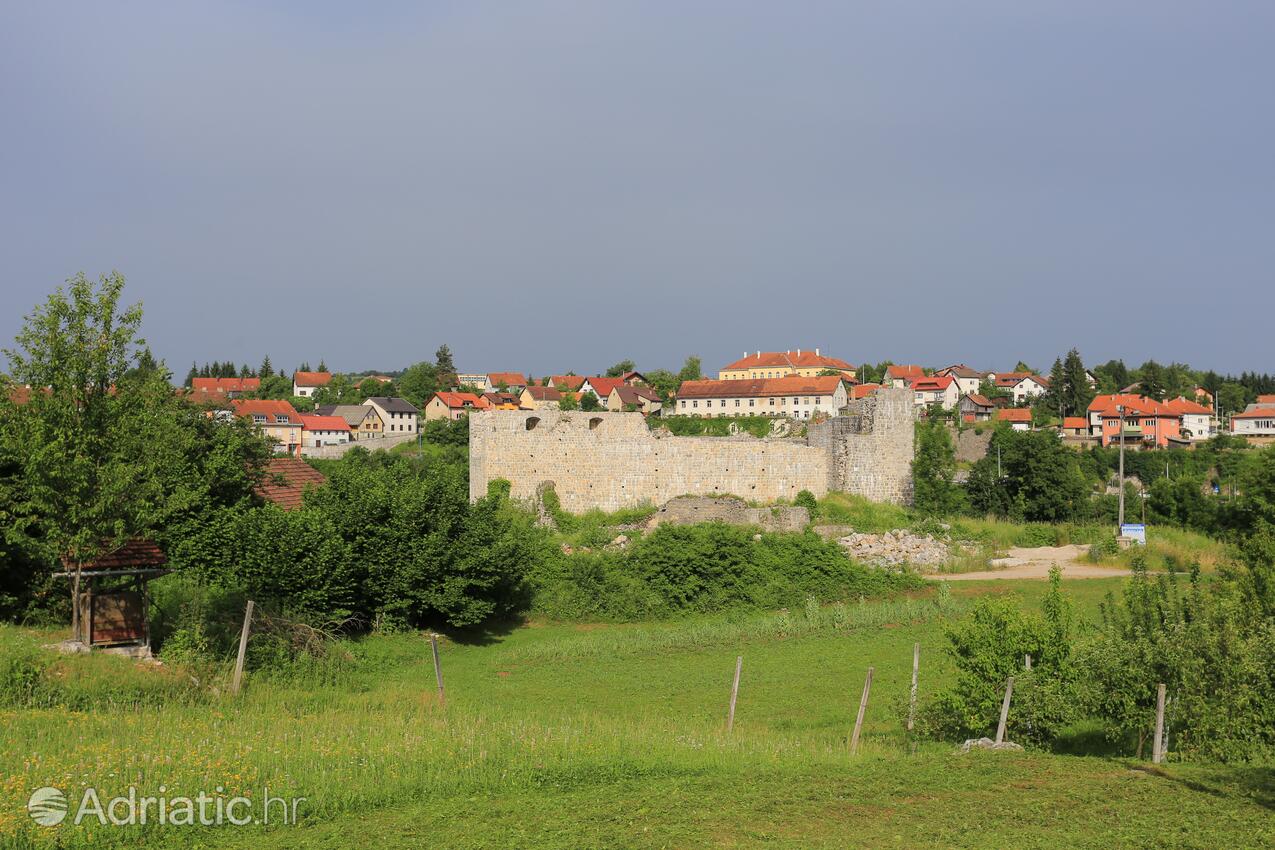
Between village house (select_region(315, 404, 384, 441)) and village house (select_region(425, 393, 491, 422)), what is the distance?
4.19m

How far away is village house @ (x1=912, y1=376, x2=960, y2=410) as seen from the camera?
85.5 m

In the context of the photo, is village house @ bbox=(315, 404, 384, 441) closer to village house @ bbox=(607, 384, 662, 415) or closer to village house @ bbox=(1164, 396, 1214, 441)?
village house @ bbox=(607, 384, 662, 415)

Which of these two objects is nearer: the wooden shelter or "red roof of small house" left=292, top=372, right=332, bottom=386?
the wooden shelter

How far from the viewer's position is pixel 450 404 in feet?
287

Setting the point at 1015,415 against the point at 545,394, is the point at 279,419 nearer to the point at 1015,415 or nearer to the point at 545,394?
the point at 545,394

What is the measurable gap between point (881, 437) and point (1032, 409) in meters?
52.4

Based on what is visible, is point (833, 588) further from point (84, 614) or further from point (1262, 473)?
point (1262, 473)

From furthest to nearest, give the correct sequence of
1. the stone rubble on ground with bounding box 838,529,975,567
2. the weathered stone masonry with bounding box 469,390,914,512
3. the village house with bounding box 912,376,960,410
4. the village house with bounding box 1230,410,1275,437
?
the village house with bounding box 912,376,960,410 < the village house with bounding box 1230,410,1275,437 < the weathered stone masonry with bounding box 469,390,914,512 < the stone rubble on ground with bounding box 838,529,975,567

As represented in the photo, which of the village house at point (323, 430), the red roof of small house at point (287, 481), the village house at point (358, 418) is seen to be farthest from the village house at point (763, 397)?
the red roof of small house at point (287, 481)

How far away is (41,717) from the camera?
1200 centimetres

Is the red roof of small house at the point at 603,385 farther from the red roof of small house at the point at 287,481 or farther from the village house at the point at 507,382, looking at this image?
the red roof of small house at the point at 287,481

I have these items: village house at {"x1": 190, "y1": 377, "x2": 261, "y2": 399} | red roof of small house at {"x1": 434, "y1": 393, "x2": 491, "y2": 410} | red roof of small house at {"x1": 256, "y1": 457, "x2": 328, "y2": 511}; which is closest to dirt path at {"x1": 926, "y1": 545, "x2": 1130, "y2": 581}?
red roof of small house at {"x1": 256, "y1": 457, "x2": 328, "y2": 511}

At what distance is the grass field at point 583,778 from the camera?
921 cm

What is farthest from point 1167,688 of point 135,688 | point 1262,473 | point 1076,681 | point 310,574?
point 1262,473
